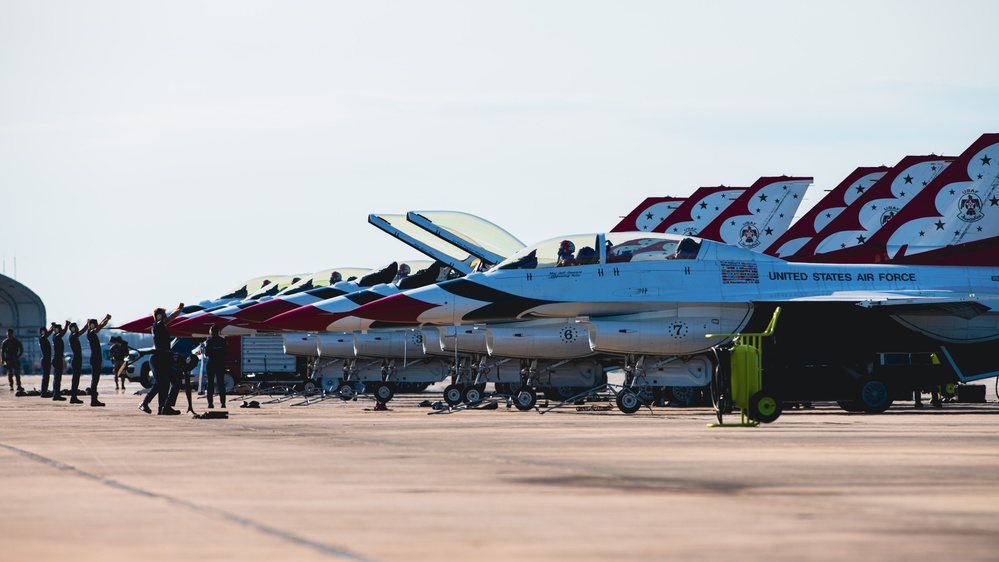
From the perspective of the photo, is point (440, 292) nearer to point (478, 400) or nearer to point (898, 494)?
point (478, 400)

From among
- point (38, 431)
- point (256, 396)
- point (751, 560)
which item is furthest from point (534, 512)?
point (256, 396)

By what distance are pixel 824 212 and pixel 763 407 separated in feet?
52.5

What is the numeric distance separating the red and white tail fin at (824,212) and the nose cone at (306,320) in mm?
10763

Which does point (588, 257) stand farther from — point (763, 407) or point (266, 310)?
point (266, 310)

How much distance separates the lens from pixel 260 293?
1314 inches

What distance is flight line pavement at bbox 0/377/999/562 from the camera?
18.7 feet

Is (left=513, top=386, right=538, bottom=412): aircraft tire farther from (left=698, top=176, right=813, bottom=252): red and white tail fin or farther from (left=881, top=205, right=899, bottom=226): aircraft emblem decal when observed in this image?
(left=698, top=176, right=813, bottom=252): red and white tail fin

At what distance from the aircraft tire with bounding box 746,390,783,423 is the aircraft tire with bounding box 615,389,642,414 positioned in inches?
129

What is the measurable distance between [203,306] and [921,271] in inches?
808

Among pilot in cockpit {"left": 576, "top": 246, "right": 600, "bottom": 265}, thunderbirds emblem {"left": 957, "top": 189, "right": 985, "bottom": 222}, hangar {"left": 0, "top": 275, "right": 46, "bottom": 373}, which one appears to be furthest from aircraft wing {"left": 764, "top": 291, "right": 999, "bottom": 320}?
hangar {"left": 0, "top": 275, "right": 46, "bottom": 373}

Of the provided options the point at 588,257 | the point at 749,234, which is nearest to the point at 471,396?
the point at 588,257

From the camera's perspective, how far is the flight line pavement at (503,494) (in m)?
5.70

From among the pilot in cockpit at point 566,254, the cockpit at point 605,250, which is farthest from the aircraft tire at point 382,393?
the pilot in cockpit at point 566,254

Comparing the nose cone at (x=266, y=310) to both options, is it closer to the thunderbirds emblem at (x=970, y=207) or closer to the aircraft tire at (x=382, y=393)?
the aircraft tire at (x=382, y=393)
